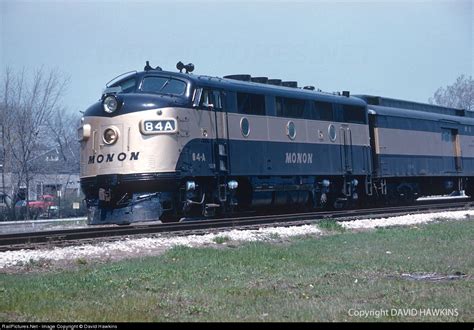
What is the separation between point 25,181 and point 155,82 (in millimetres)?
27576

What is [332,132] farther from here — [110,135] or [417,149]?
[110,135]

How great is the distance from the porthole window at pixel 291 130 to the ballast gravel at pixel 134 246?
4164mm

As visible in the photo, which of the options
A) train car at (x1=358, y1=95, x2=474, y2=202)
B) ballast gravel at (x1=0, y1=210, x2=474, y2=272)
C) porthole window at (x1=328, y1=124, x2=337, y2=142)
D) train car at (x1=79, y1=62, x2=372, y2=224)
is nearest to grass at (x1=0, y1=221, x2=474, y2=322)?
ballast gravel at (x1=0, y1=210, x2=474, y2=272)

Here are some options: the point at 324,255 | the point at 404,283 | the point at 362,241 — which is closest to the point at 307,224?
the point at 362,241

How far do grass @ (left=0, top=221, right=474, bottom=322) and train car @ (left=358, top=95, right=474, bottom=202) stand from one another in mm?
13297

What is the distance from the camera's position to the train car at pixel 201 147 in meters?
17.0

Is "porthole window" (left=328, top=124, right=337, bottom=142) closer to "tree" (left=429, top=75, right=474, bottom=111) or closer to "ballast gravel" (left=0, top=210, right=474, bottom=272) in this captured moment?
"ballast gravel" (left=0, top=210, right=474, bottom=272)

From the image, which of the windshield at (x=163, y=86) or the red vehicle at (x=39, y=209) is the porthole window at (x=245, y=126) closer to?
the windshield at (x=163, y=86)

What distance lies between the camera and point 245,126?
19.8 m

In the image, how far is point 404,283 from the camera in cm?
898

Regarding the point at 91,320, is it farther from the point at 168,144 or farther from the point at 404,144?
the point at 404,144

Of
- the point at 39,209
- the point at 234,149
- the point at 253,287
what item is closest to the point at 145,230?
the point at 234,149

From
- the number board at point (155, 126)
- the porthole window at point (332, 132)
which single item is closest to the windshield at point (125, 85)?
the number board at point (155, 126)

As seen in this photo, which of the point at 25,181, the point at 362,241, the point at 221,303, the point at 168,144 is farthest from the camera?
the point at 25,181
